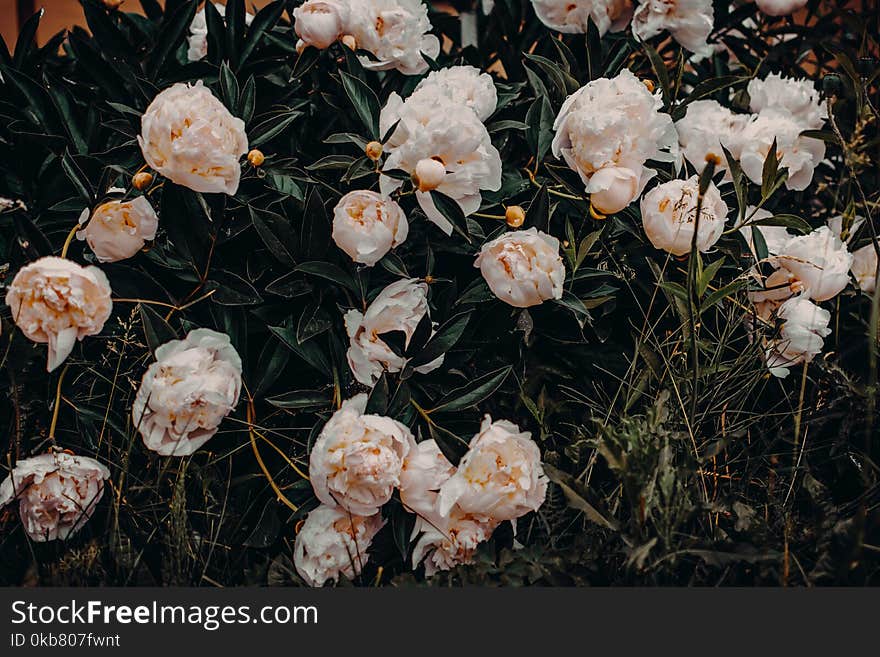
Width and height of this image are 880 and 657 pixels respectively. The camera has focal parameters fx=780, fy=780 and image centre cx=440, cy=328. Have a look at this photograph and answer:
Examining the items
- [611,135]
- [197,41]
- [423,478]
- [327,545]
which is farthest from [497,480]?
[197,41]

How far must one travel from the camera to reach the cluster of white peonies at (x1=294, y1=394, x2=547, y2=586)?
766 millimetres

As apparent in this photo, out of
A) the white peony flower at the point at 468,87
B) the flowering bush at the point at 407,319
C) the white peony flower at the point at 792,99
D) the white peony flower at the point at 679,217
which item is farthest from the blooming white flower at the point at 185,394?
the white peony flower at the point at 792,99

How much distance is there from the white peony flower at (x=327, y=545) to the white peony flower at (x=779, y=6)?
0.98 m

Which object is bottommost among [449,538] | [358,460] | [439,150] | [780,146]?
[449,538]

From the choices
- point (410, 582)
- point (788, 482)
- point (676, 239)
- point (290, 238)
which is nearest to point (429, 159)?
point (290, 238)

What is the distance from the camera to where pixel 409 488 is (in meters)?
0.80

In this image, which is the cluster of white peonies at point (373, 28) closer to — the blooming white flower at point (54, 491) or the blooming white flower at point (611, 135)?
the blooming white flower at point (611, 135)

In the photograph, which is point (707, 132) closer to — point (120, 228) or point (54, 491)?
point (120, 228)

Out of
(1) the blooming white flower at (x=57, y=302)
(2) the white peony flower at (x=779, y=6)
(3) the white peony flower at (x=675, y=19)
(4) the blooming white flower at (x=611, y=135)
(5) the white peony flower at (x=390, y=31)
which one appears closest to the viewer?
(1) the blooming white flower at (x=57, y=302)

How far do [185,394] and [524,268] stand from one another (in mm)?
363

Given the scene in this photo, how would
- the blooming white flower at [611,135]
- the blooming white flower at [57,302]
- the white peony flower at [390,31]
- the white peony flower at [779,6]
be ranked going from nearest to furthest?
the blooming white flower at [57,302] < the blooming white flower at [611,135] < the white peony flower at [390,31] < the white peony flower at [779,6]

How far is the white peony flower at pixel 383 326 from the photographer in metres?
0.83

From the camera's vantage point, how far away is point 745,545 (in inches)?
28.8

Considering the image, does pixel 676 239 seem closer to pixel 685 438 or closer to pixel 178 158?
pixel 685 438
